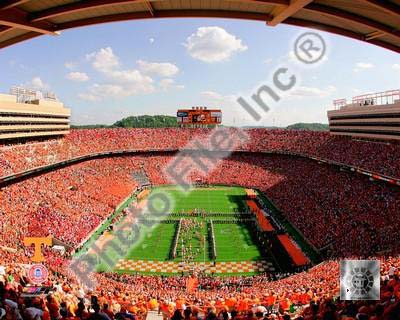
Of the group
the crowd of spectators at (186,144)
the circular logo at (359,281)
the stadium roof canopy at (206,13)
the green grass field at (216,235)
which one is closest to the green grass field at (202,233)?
the green grass field at (216,235)

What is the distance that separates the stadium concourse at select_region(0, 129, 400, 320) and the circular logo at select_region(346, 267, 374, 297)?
0.32 metres

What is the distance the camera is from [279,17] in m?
5.88

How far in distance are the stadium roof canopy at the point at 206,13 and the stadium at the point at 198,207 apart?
3cm

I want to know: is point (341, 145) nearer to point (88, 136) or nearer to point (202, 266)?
point (202, 266)

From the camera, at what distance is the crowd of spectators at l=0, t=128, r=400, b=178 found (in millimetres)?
32344

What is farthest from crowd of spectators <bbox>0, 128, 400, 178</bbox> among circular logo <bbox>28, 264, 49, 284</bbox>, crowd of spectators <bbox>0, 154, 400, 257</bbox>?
circular logo <bbox>28, 264, 49, 284</bbox>

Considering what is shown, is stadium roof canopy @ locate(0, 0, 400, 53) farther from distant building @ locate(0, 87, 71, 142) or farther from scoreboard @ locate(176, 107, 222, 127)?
scoreboard @ locate(176, 107, 222, 127)

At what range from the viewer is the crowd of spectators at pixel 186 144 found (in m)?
32.3

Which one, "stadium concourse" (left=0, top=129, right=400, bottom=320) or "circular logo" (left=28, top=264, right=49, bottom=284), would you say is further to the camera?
"circular logo" (left=28, top=264, right=49, bottom=284)

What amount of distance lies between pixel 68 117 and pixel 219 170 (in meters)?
23.2

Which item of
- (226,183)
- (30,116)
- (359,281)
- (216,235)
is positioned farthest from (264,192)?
(359,281)

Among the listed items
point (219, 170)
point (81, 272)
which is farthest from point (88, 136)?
point (81, 272)

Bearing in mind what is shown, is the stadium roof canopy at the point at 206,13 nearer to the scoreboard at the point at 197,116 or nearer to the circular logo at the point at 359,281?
the circular logo at the point at 359,281

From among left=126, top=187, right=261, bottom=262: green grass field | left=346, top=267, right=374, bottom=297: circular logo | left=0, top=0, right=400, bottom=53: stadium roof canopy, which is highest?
left=0, top=0, right=400, bottom=53: stadium roof canopy
